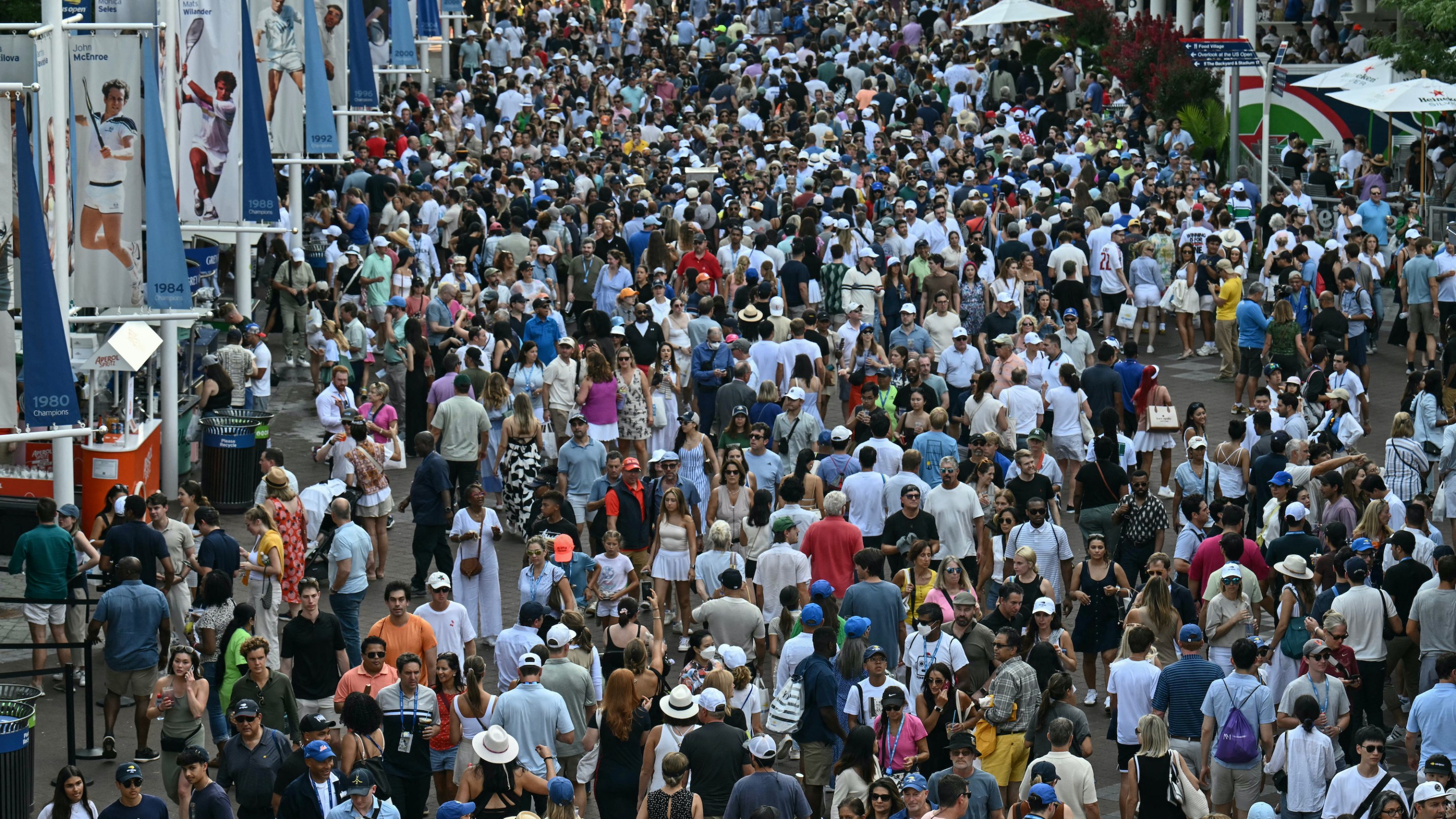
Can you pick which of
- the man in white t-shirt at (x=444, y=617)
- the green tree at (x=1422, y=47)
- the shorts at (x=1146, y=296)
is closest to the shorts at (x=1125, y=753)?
the man in white t-shirt at (x=444, y=617)

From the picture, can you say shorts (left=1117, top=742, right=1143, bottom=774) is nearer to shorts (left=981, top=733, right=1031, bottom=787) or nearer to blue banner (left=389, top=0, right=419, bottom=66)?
shorts (left=981, top=733, right=1031, bottom=787)

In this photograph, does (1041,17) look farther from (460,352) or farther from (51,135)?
(51,135)

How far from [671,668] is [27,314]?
16.5 feet

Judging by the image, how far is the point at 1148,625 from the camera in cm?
1333

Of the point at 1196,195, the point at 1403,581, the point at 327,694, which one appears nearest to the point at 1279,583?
the point at 1403,581

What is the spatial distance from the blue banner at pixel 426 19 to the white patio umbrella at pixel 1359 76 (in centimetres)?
1342

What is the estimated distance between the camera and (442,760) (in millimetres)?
12094

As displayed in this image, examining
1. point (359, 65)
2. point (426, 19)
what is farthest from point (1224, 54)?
point (426, 19)

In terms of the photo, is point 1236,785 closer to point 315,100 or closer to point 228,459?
point 228,459

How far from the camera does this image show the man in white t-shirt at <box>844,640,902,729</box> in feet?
39.3

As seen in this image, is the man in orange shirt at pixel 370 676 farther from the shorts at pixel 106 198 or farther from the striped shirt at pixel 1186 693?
the shorts at pixel 106 198

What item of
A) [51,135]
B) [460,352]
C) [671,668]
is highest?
[51,135]

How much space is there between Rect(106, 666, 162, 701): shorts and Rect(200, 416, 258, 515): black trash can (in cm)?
506

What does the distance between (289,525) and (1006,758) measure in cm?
543
